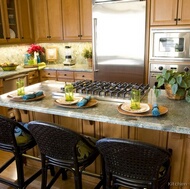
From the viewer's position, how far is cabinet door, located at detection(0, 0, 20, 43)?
158 inches

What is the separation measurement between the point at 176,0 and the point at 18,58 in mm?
3338

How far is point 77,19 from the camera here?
4.21 metres

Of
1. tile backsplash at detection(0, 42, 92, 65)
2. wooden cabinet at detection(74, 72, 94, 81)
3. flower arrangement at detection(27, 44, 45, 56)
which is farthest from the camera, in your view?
flower arrangement at detection(27, 44, 45, 56)

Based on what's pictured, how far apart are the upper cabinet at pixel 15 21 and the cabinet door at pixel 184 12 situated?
9.63 ft

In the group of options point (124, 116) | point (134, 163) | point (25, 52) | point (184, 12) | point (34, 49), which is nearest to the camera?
point (134, 163)

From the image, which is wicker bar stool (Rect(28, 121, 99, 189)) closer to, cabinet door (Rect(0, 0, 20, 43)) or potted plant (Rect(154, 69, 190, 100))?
potted plant (Rect(154, 69, 190, 100))

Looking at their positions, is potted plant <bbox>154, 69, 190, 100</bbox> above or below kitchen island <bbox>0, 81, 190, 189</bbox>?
above

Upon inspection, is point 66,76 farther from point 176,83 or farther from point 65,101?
point 176,83

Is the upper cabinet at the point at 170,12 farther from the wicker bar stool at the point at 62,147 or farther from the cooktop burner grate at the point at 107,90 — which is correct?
the wicker bar stool at the point at 62,147

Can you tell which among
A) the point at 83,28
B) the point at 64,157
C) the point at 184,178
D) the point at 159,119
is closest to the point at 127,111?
the point at 159,119

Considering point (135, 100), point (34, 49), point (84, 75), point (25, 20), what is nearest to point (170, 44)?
point (84, 75)

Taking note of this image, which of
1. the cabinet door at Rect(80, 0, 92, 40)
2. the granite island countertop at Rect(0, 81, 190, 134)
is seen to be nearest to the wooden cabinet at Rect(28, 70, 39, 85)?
the cabinet door at Rect(80, 0, 92, 40)

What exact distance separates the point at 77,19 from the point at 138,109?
3.00 m

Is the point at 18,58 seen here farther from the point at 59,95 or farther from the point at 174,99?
the point at 174,99
